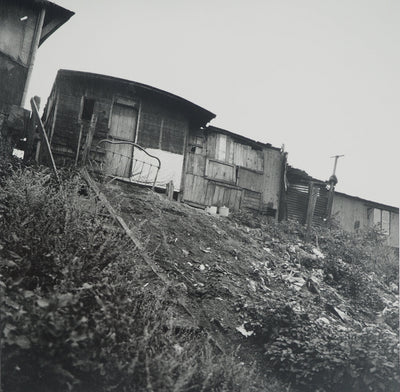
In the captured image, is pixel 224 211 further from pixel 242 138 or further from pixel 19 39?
pixel 19 39

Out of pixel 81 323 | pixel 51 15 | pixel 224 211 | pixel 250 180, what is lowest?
pixel 81 323

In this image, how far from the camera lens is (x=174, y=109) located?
1320cm

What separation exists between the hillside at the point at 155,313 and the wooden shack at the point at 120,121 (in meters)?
4.55

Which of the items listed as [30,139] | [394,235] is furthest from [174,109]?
[394,235]

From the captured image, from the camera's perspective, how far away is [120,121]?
12266 millimetres

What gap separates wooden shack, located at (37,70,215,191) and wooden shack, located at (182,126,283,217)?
31.0 inches

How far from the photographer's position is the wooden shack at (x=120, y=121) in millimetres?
11398

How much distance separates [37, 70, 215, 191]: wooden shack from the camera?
11.4 meters

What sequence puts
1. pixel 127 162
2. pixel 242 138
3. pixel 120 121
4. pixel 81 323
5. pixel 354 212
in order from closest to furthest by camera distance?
1. pixel 81 323
2. pixel 127 162
3. pixel 120 121
4. pixel 242 138
5. pixel 354 212

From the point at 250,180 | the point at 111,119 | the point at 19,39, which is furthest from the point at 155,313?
the point at 250,180

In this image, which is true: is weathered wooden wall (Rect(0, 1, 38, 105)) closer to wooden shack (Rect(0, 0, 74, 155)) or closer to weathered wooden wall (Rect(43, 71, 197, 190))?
wooden shack (Rect(0, 0, 74, 155))

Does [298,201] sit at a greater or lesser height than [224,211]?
greater

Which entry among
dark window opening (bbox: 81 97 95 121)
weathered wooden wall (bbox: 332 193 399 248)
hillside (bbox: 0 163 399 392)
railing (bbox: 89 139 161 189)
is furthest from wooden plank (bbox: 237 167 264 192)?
hillside (bbox: 0 163 399 392)

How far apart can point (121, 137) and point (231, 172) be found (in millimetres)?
4951
